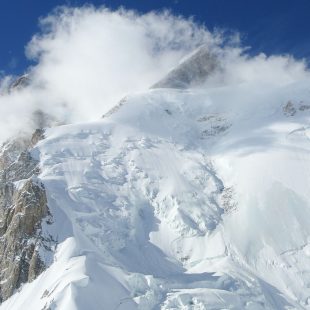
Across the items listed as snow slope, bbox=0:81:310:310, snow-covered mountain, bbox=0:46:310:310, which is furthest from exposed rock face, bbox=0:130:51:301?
snow slope, bbox=0:81:310:310

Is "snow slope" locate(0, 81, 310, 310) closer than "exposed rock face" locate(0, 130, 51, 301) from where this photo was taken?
Yes

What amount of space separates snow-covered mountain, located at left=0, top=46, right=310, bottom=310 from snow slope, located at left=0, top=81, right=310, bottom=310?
8.1 inches

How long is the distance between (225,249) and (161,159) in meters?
29.7

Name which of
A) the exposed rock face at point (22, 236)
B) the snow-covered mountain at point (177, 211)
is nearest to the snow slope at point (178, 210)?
the snow-covered mountain at point (177, 211)

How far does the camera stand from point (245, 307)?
90375mm

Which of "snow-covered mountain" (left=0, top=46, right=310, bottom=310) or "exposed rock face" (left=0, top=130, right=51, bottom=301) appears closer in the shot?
"snow-covered mountain" (left=0, top=46, right=310, bottom=310)

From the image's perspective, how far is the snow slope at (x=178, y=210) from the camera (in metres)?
90.1

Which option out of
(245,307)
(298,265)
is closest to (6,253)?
(245,307)

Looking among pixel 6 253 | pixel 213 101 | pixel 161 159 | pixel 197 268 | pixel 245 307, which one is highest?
pixel 213 101

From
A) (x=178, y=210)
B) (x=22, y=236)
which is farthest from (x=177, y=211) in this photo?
(x=22, y=236)

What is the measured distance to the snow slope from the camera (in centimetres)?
9006

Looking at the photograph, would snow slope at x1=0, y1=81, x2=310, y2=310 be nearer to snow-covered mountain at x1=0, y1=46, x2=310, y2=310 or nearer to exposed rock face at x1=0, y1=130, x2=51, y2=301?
snow-covered mountain at x1=0, y1=46, x2=310, y2=310

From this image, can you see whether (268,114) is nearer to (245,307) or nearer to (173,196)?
(173,196)

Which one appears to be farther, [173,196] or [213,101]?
[213,101]
